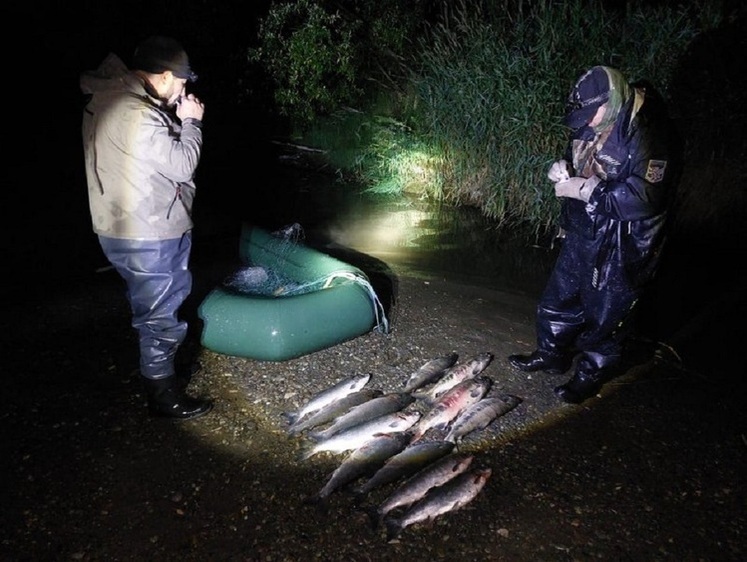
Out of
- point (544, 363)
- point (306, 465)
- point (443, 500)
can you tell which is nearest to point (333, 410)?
point (306, 465)

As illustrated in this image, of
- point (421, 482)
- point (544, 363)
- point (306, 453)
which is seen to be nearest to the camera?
point (421, 482)

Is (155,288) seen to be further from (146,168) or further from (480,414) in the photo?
(480,414)

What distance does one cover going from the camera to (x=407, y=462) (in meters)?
3.05

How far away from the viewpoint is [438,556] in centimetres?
261

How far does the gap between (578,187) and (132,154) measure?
103 inches

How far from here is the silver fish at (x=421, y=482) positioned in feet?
9.20

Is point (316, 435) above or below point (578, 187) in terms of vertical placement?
below

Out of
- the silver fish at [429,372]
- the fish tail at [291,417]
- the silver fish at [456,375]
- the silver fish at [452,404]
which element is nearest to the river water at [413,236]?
the silver fish at [456,375]

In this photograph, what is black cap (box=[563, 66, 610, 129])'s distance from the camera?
3.01 metres

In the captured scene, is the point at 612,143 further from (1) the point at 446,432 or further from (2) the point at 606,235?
(1) the point at 446,432

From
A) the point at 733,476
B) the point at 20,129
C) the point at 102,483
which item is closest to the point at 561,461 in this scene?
the point at 733,476

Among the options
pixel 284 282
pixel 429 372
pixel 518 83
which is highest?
pixel 518 83

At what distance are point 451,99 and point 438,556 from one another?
7019mm

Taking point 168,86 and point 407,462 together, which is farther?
point 407,462
